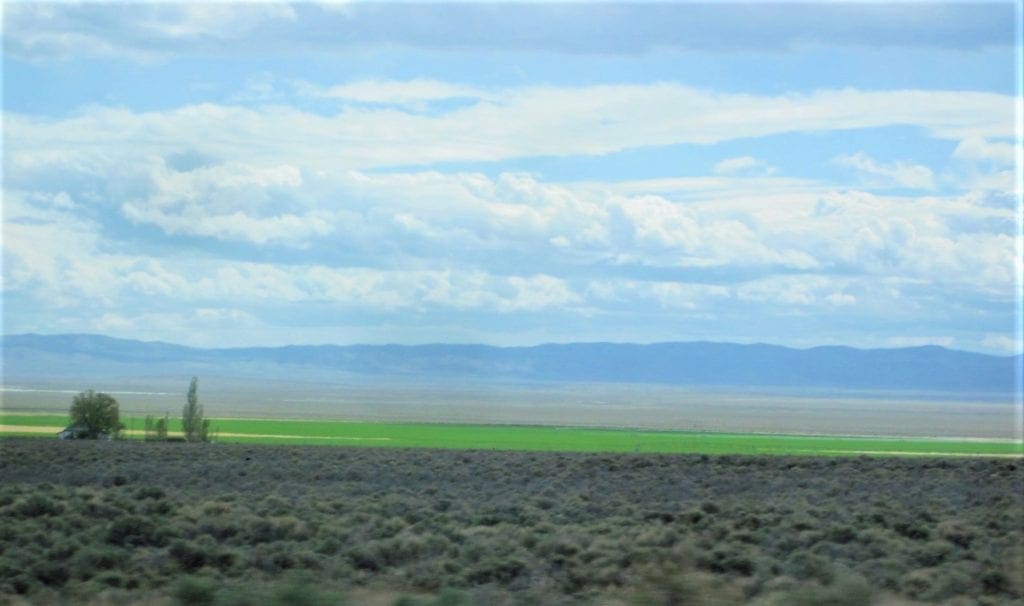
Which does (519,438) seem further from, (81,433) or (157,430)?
(81,433)

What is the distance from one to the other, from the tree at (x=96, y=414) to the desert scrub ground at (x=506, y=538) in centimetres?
3791

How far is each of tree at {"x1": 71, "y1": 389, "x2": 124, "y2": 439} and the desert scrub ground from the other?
37.9 metres

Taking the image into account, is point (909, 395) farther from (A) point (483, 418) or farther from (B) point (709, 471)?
(B) point (709, 471)

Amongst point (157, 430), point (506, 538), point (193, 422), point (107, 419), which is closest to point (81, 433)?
point (107, 419)

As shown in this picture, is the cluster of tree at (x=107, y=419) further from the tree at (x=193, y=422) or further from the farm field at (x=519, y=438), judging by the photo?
the farm field at (x=519, y=438)

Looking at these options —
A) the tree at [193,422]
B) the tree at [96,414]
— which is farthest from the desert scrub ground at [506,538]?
the tree at [96,414]

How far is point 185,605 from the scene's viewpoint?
28.9ft

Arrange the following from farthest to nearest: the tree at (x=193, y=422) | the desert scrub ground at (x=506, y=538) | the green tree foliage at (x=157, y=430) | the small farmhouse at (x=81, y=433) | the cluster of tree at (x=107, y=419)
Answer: the cluster of tree at (x=107, y=419) → the tree at (x=193, y=422) → the small farmhouse at (x=81, y=433) → the green tree foliage at (x=157, y=430) → the desert scrub ground at (x=506, y=538)

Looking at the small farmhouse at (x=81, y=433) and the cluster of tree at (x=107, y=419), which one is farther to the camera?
the cluster of tree at (x=107, y=419)

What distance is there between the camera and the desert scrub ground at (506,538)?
34.4 ft

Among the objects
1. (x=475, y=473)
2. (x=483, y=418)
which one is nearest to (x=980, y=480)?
(x=475, y=473)

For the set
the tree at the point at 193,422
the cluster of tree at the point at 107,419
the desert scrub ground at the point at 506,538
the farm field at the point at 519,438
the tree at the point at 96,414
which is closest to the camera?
the desert scrub ground at the point at 506,538

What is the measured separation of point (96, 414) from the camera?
7119 cm

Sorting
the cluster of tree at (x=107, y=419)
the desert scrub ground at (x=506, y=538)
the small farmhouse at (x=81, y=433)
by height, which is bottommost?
the desert scrub ground at (x=506, y=538)
